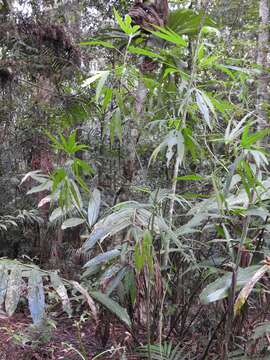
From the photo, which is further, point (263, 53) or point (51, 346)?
point (263, 53)

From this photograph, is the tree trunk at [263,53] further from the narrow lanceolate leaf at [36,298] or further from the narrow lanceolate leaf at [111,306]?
the narrow lanceolate leaf at [36,298]

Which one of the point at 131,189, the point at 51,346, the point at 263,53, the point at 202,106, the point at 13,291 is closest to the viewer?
the point at 13,291

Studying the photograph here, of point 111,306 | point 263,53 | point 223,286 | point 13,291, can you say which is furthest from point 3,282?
point 263,53

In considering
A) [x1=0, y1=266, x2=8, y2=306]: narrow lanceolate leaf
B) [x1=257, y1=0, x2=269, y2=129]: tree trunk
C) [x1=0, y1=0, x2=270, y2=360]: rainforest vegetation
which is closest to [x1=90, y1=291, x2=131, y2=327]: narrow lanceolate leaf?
[x1=0, y1=0, x2=270, y2=360]: rainforest vegetation

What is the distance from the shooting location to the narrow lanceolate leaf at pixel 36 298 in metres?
1.29

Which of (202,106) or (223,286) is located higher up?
(202,106)

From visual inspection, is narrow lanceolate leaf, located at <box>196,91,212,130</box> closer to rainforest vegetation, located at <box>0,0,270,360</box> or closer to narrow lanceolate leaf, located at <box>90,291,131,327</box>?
rainforest vegetation, located at <box>0,0,270,360</box>

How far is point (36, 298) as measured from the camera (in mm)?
1332

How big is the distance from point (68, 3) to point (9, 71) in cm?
116

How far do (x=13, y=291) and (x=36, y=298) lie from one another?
0.08 meters

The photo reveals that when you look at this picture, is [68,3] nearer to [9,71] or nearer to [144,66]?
[9,71]

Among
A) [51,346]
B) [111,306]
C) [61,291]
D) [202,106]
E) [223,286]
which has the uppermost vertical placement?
[202,106]

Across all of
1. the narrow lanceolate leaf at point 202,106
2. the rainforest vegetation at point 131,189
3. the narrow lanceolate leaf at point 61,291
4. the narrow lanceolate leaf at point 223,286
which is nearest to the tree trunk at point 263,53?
the rainforest vegetation at point 131,189

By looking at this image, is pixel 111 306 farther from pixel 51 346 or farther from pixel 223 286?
pixel 51 346
